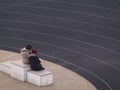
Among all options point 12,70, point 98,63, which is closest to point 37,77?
point 12,70

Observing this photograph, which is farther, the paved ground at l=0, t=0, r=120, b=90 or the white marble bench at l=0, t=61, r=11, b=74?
the paved ground at l=0, t=0, r=120, b=90

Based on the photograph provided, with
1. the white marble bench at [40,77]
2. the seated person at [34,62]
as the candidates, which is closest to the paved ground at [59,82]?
the white marble bench at [40,77]

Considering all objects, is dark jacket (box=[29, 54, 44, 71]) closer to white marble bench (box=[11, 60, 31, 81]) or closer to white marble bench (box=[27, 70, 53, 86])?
white marble bench (box=[27, 70, 53, 86])

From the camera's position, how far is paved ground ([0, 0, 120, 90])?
22.5 metres

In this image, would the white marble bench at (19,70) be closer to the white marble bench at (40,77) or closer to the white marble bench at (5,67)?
the white marble bench at (40,77)

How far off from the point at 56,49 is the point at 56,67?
2.88 metres

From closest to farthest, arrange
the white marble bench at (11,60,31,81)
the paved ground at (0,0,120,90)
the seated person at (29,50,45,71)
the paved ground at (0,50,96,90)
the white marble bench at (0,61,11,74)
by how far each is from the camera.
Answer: the paved ground at (0,50,96,90) < the seated person at (29,50,45,71) < the white marble bench at (11,60,31,81) < the white marble bench at (0,61,11,74) < the paved ground at (0,0,120,90)

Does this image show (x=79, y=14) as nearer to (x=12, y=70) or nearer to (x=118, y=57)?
(x=118, y=57)

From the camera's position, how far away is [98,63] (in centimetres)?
2284

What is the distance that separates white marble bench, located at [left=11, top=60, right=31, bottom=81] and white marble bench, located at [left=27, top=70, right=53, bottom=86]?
0.27 m

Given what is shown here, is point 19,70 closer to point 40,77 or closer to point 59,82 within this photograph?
point 40,77

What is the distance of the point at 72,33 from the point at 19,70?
805cm

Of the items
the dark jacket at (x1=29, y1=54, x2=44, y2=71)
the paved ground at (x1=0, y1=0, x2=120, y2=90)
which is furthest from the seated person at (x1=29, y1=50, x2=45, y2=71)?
the paved ground at (x1=0, y1=0, x2=120, y2=90)

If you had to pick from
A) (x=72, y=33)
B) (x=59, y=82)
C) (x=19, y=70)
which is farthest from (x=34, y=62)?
(x=72, y=33)
